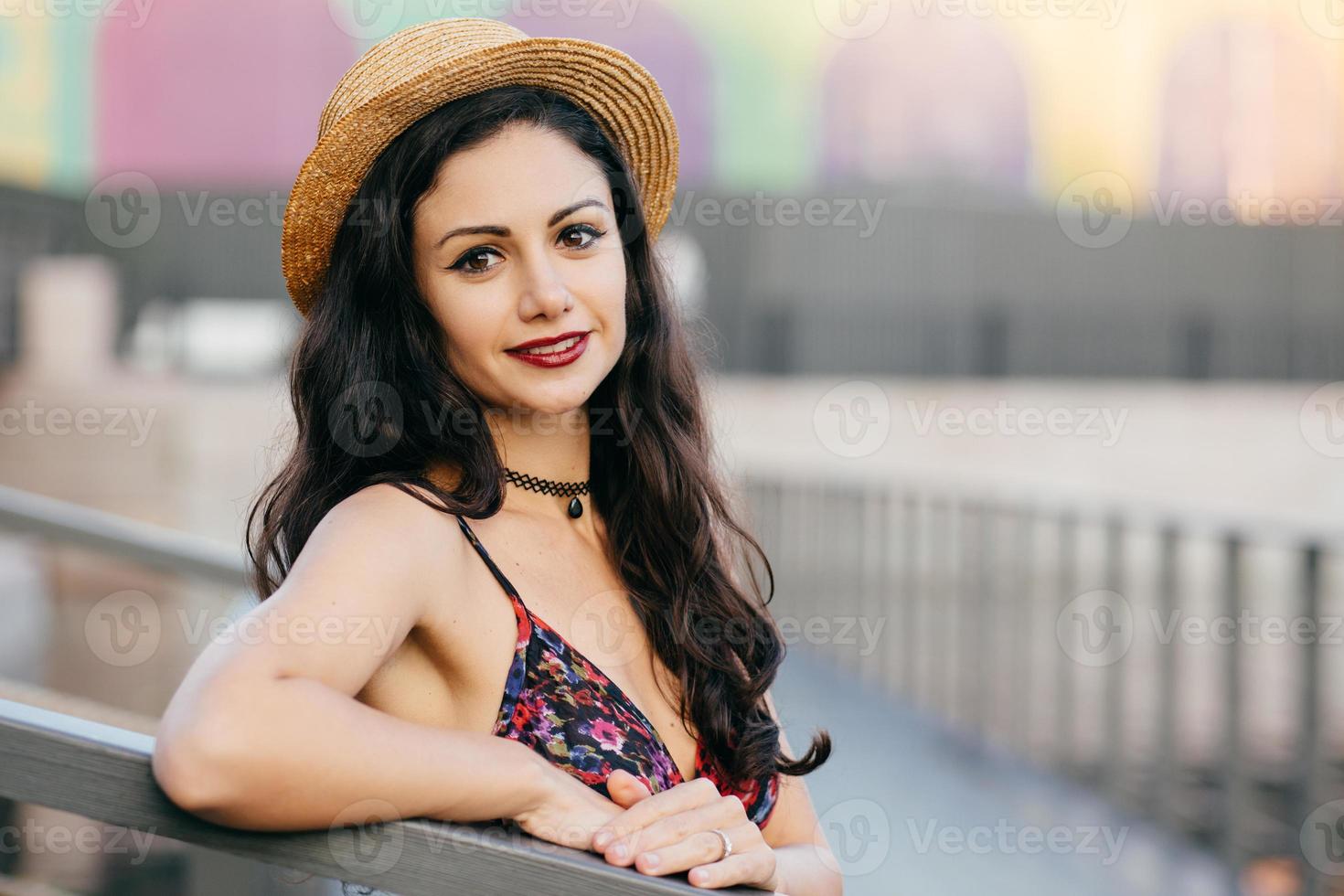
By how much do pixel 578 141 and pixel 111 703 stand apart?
6.09 feet

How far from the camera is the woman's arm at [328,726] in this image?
844 mm

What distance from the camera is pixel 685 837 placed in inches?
41.1

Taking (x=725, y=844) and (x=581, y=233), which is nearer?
(x=725, y=844)

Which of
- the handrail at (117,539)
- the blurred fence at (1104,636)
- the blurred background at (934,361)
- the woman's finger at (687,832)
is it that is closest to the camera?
the woman's finger at (687,832)

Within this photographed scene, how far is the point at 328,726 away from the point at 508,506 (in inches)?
22.6

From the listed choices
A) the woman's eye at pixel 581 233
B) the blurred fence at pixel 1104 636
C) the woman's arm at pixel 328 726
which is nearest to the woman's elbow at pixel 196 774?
the woman's arm at pixel 328 726

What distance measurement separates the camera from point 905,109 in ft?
37.7

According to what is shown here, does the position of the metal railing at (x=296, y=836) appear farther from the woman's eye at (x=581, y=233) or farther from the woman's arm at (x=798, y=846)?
the woman's eye at (x=581, y=233)

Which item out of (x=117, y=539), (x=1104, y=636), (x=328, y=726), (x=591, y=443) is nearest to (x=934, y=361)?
(x=1104, y=636)

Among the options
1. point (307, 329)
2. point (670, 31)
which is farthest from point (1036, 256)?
point (307, 329)

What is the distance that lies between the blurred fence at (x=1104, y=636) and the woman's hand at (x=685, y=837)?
1.40m

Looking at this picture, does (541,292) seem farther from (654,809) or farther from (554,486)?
(654,809)

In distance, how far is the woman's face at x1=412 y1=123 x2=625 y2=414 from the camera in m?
1.34

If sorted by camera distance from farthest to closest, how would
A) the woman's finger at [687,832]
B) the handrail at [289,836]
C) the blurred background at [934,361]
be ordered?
the blurred background at [934,361]
the woman's finger at [687,832]
the handrail at [289,836]
